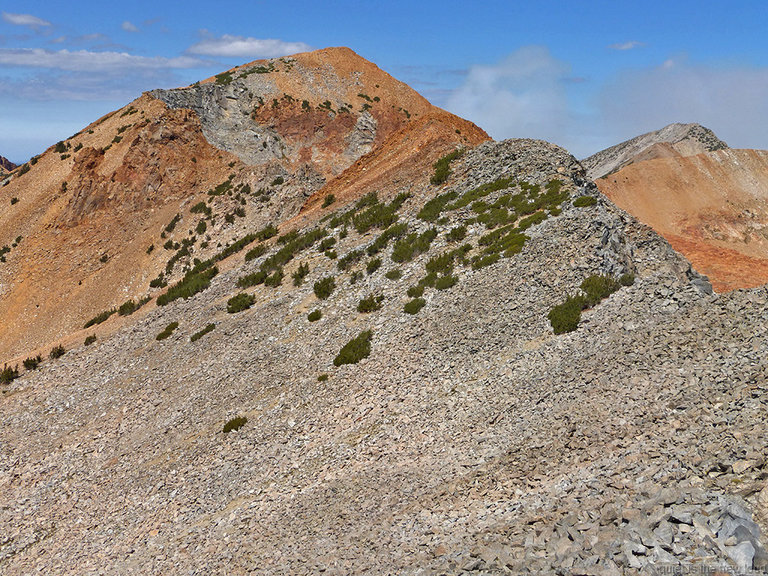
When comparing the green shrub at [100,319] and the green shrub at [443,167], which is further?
the green shrub at [100,319]

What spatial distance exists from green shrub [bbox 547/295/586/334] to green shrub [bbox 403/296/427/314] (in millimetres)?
6223

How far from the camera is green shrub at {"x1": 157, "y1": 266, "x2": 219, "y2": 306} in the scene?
37625 millimetres

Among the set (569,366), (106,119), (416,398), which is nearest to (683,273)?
(569,366)

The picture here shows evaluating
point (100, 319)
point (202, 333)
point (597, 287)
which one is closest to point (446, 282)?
point (597, 287)

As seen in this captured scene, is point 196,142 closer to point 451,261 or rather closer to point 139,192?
point 139,192

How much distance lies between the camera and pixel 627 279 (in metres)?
23.4

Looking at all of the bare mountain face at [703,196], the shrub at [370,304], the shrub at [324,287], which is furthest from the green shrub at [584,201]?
the bare mountain face at [703,196]

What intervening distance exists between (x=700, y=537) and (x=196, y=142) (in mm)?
61480

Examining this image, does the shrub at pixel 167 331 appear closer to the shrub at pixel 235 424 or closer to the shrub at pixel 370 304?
the shrub at pixel 235 424

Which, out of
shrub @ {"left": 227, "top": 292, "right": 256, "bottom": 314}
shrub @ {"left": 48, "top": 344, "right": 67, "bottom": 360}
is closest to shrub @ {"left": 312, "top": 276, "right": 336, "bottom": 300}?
shrub @ {"left": 227, "top": 292, "right": 256, "bottom": 314}

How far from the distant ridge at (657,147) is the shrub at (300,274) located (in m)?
80.8

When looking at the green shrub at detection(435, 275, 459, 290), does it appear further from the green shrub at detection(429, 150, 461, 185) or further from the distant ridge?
the distant ridge

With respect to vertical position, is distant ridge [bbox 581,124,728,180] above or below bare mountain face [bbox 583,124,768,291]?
above

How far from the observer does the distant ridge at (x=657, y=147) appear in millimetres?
99938
